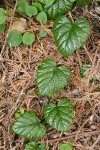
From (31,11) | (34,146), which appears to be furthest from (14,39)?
(34,146)

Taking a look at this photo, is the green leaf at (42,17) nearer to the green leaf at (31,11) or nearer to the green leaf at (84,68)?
the green leaf at (31,11)

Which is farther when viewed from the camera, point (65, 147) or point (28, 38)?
point (28, 38)

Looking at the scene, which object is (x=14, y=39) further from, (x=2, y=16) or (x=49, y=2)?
(x=49, y=2)

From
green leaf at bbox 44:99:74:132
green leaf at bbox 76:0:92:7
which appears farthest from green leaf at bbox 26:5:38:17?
green leaf at bbox 44:99:74:132

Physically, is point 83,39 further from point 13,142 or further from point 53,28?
point 13,142

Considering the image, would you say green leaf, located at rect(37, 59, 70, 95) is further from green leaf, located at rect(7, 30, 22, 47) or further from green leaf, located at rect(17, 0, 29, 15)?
green leaf, located at rect(17, 0, 29, 15)

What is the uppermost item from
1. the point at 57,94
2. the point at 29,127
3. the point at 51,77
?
the point at 51,77

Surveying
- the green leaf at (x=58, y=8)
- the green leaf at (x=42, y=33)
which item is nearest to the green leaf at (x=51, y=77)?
the green leaf at (x=42, y=33)
